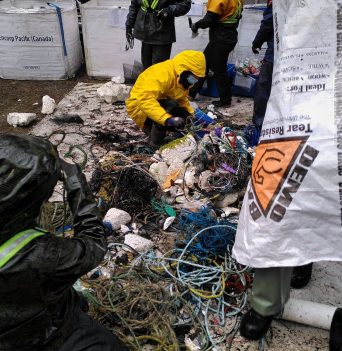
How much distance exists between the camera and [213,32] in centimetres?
548

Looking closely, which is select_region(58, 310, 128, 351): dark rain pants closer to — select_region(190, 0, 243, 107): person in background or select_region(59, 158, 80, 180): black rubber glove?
select_region(59, 158, 80, 180): black rubber glove

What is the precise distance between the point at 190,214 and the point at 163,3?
334 cm

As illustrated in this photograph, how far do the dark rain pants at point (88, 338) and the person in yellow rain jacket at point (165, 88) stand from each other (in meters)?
2.54

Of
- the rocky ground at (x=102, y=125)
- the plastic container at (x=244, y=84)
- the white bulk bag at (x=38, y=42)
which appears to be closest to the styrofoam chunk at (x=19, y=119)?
the rocky ground at (x=102, y=125)

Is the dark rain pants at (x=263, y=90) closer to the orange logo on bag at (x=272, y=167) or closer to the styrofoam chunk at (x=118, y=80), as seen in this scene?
the orange logo on bag at (x=272, y=167)

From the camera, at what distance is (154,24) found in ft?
17.1

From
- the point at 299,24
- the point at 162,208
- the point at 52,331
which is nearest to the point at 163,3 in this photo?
the point at 162,208

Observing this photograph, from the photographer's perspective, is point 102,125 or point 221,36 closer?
point 102,125

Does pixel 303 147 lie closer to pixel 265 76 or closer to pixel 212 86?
pixel 265 76

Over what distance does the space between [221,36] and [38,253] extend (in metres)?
4.83

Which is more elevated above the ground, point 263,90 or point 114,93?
point 263,90

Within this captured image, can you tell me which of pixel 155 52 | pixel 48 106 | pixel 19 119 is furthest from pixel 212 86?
pixel 19 119

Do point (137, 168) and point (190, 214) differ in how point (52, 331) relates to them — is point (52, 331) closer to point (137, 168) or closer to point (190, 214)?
point (190, 214)

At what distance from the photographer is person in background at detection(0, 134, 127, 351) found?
51.3 inches
